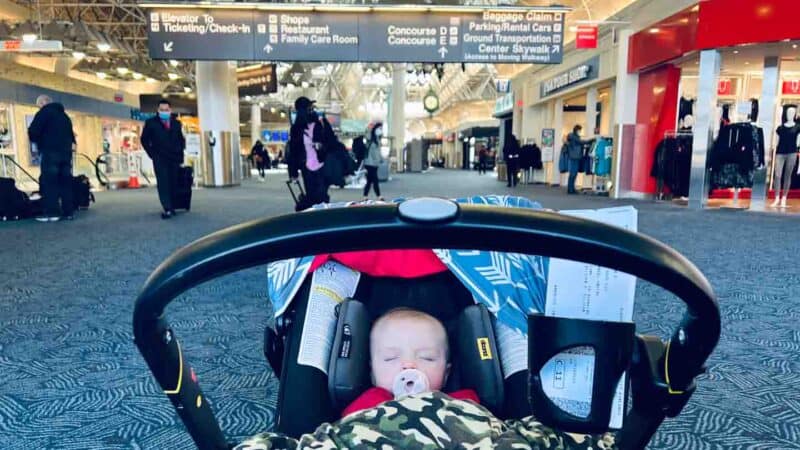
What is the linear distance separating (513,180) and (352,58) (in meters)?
6.62

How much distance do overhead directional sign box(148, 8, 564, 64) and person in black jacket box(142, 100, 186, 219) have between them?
1704 millimetres

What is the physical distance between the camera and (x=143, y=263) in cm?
389

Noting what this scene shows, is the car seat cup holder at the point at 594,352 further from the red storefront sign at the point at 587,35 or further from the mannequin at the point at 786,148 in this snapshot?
the red storefront sign at the point at 587,35

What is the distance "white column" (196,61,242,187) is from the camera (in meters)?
12.5

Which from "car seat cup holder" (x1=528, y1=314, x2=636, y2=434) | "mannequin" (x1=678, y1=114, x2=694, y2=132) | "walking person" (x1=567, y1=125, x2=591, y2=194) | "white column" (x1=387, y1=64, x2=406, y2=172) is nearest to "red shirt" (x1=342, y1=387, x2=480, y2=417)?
"car seat cup holder" (x1=528, y1=314, x2=636, y2=434)

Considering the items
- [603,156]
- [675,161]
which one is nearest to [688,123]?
[675,161]

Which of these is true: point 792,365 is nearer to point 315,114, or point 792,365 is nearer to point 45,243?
point 315,114

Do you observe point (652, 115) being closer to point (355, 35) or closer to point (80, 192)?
point (355, 35)

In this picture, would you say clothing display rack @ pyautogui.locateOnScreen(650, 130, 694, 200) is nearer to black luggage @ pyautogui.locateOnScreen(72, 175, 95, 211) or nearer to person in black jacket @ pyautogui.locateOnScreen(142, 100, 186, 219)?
person in black jacket @ pyautogui.locateOnScreen(142, 100, 186, 219)

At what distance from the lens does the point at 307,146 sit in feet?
17.9

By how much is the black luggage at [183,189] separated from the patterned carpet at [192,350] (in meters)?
2.14

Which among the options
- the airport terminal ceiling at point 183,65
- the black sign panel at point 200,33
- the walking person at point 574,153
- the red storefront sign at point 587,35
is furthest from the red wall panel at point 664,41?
the black sign panel at point 200,33

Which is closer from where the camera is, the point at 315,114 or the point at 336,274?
the point at 336,274

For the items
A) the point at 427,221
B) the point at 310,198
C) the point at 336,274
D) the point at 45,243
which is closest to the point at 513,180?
the point at 310,198
